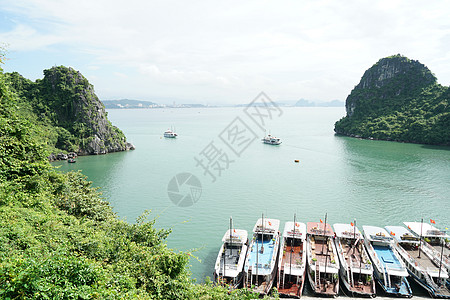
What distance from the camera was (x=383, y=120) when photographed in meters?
65.8

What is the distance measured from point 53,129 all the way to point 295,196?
3825 centimetres

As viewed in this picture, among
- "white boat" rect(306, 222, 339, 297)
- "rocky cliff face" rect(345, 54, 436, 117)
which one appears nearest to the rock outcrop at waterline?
"white boat" rect(306, 222, 339, 297)

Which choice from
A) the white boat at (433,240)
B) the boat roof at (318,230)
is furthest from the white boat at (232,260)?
the white boat at (433,240)

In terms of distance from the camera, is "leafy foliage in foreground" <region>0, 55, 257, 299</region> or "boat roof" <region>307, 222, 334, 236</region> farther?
"boat roof" <region>307, 222, 334, 236</region>

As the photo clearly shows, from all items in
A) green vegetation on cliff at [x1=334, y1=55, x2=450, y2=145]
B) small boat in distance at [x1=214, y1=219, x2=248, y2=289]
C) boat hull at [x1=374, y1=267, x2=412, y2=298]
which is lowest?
boat hull at [x1=374, y1=267, x2=412, y2=298]

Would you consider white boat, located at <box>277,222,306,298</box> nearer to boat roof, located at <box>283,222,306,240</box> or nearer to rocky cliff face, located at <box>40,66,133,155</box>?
boat roof, located at <box>283,222,306,240</box>

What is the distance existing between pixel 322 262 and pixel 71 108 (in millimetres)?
46147

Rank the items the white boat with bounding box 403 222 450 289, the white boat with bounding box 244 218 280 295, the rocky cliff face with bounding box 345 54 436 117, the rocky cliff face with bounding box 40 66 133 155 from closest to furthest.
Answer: the white boat with bounding box 244 218 280 295, the white boat with bounding box 403 222 450 289, the rocky cliff face with bounding box 40 66 133 155, the rocky cliff face with bounding box 345 54 436 117

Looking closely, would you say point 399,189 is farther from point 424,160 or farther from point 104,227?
point 104,227

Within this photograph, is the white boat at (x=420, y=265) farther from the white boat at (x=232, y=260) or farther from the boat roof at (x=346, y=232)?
the white boat at (x=232, y=260)

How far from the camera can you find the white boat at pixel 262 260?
11.9 meters

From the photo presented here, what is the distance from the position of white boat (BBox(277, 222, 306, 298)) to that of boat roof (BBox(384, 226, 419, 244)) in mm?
4868

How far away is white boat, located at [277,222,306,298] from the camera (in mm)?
11922

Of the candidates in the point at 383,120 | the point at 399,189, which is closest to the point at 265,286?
the point at 399,189
